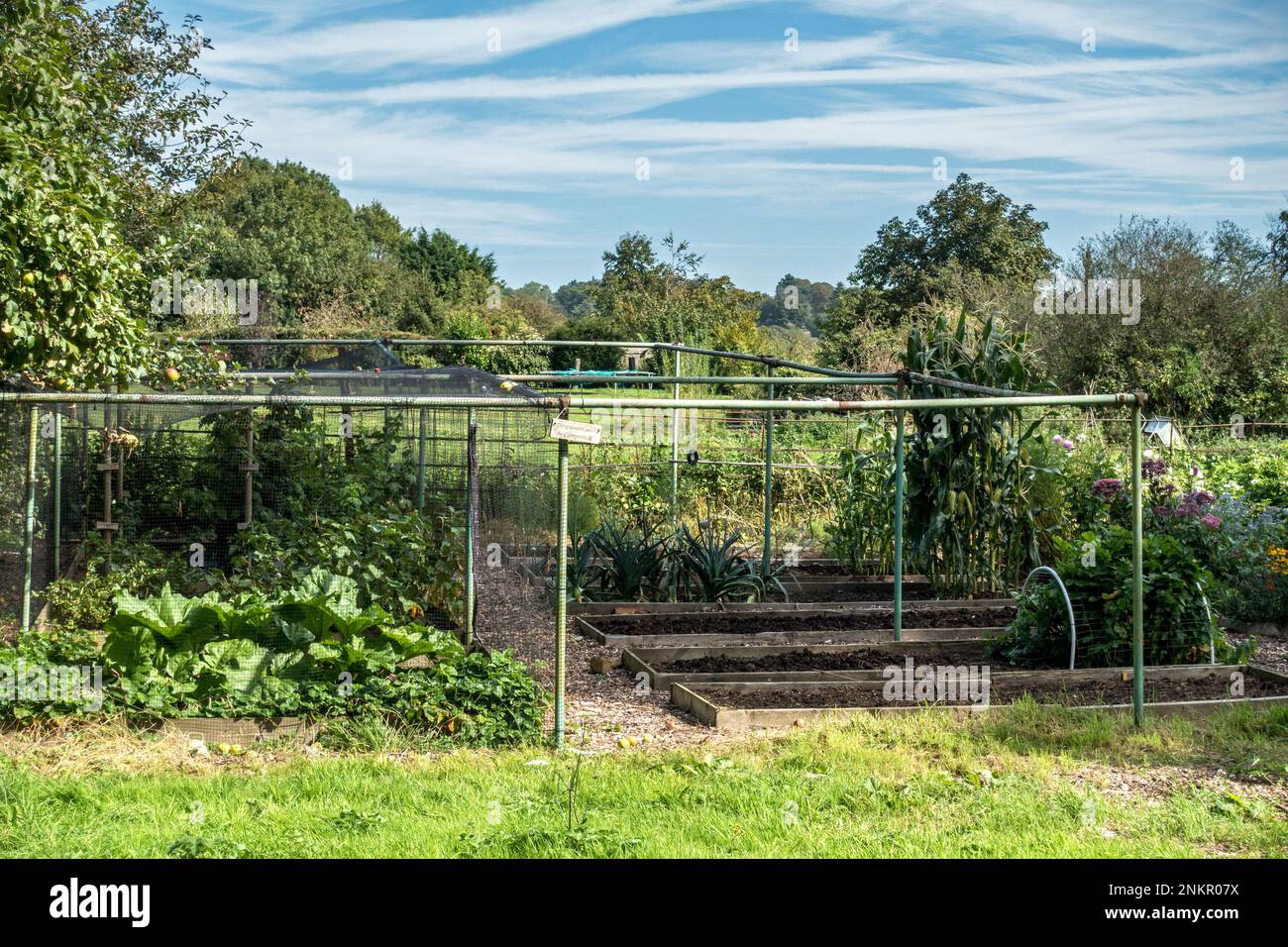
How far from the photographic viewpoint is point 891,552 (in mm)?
11602

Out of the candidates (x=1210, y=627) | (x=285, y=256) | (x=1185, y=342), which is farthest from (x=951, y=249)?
(x=1210, y=627)

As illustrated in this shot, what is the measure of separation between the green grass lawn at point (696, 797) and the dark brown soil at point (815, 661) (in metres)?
1.72

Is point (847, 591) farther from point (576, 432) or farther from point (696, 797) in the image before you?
point (696, 797)

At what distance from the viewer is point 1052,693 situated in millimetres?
7652

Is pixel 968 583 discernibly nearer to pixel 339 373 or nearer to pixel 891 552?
pixel 891 552

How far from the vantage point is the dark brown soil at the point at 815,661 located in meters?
8.36

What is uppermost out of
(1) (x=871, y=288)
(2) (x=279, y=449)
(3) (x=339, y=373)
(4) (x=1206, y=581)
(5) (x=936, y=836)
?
(1) (x=871, y=288)

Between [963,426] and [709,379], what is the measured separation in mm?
2284

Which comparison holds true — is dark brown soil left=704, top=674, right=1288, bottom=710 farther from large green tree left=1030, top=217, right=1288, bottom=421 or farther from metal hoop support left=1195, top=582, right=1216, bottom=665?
large green tree left=1030, top=217, right=1288, bottom=421

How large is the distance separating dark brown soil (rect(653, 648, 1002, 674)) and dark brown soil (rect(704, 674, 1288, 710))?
70 centimetres

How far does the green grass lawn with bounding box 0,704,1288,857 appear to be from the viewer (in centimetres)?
464

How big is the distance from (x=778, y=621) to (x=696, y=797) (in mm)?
4630
